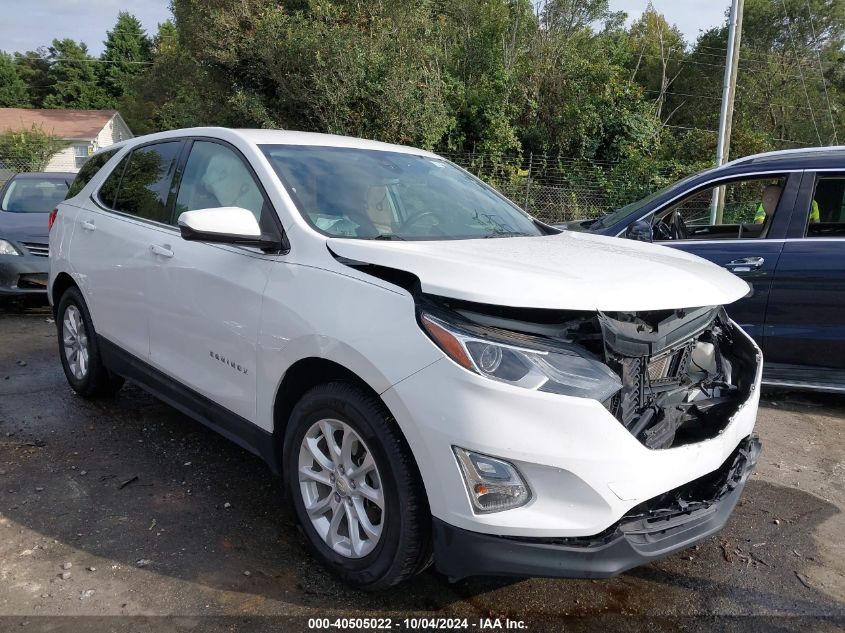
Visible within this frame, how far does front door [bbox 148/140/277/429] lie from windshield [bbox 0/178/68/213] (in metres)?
6.19

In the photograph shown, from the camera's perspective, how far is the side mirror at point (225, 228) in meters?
2.78

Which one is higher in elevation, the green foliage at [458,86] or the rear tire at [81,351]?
the green foliage at [458,86]

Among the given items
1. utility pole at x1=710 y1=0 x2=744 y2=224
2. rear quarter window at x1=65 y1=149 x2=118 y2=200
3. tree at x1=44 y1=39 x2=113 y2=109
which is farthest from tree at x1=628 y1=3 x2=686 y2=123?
tree at x1=44 y1=39 x2=113 y2=109

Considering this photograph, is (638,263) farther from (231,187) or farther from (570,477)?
(231,187)

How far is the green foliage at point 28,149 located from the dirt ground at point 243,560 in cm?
3174

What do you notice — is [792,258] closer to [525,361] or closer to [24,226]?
[525,361]

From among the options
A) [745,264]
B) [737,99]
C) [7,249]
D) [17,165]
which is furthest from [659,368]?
[737,99]

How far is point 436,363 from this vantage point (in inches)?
85.5

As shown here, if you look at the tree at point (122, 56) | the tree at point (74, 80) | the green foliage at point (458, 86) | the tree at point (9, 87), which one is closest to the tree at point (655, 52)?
the green foliage at point (458, 86)

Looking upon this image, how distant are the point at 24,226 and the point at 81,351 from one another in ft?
13.6

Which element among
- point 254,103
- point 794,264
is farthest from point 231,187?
point 254,103

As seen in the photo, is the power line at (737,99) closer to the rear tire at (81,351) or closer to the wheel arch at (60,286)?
the wheel arch at (60,286)

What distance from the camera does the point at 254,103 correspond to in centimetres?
1564

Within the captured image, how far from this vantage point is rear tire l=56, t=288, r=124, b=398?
4.51 m
